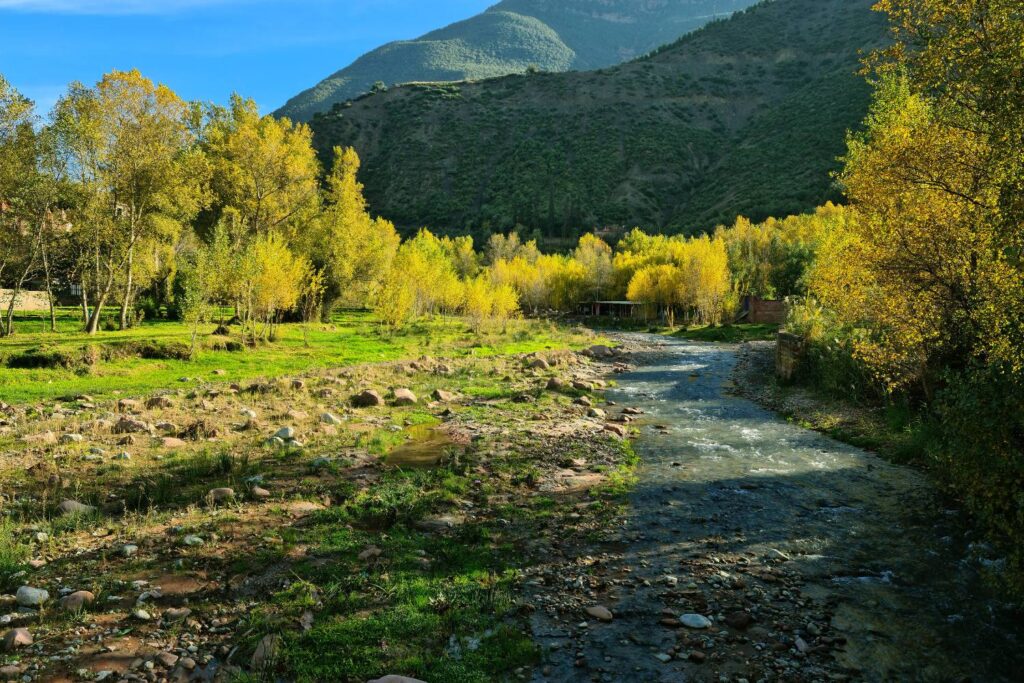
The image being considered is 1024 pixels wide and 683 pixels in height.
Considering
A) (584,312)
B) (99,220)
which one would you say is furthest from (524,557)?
(584,312)

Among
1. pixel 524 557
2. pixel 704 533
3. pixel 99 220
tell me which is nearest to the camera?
pixel 524 557

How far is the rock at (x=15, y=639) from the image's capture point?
6828mm

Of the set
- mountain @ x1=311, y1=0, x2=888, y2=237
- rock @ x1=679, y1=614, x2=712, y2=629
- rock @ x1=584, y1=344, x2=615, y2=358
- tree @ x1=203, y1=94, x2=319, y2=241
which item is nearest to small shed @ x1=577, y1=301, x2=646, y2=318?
mountain @ x1=311, y1=0, x2=888, y2=237

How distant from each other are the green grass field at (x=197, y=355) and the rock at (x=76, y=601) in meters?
17.4

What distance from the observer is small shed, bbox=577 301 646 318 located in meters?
93.6

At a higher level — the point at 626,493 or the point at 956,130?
the point at 956,130

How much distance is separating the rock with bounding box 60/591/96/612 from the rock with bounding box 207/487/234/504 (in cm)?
412

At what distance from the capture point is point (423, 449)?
59.3ft

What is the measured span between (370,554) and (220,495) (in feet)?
15.0

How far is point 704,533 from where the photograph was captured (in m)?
11.9

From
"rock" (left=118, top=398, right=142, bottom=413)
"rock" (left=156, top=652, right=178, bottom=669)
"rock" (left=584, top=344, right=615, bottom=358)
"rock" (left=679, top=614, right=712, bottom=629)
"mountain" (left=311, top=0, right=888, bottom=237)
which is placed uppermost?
"mountain" (left=311, top=0, right=888, bottom=237)

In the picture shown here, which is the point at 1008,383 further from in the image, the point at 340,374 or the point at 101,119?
the point at 101,119

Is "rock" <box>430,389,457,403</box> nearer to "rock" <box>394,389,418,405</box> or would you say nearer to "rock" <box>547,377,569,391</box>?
"rock" <box>394,389,418,405</box>

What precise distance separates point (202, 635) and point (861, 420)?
23.1 m
